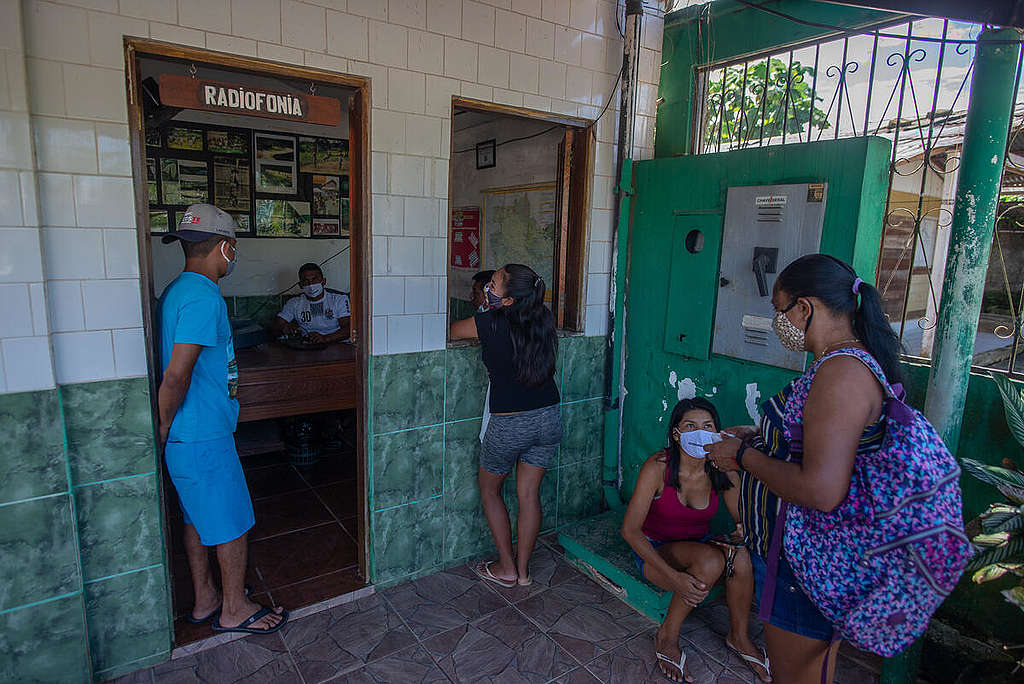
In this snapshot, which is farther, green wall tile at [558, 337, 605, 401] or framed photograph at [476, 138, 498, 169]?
framed photograph at [476, 138, 498, 169]

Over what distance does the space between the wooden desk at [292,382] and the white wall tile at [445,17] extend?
2.11 metres

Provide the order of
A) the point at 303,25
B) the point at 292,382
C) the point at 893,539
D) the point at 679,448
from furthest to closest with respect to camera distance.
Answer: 1. the point at 292,382
2. the point at 679,448
3. the point at 303,25
4. the point at 893,539

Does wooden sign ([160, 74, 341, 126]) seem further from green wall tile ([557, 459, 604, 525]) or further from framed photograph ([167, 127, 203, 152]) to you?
framed photograph ([167, 127, 203, 152])

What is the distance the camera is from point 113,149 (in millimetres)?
A: 2291

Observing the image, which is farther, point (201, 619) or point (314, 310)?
point (314, 310)

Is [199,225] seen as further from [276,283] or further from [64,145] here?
[276,283]

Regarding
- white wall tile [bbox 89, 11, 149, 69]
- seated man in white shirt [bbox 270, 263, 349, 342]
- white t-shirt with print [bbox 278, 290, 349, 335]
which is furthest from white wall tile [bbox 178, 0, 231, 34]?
white t-shirt with print [bbox 278, 290, 349, 335]

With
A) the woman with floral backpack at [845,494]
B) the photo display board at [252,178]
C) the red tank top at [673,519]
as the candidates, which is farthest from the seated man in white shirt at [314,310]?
the woman with floral backpack at [845,494]

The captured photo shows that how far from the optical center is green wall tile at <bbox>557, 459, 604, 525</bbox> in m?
3.83

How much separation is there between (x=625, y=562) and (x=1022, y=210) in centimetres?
234

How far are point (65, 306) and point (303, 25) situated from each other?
4.74 ft

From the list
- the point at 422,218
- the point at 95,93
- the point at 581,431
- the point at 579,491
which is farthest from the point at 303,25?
the point at 579,491

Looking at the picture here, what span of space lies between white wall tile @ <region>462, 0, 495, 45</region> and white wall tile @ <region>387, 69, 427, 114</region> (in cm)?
35

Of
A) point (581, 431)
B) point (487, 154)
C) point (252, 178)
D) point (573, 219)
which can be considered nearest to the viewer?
point (573, 219)
